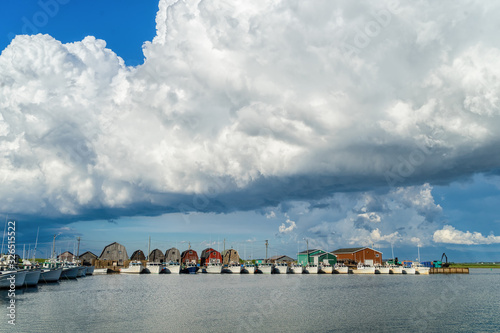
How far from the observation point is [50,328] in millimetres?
35062

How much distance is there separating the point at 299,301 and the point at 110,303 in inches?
1068

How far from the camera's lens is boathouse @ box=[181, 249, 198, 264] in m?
192

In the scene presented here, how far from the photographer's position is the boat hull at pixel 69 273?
110925 millimetres

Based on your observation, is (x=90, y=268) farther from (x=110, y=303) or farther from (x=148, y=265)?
(x=110, y=303)

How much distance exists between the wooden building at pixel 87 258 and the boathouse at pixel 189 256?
136 feet

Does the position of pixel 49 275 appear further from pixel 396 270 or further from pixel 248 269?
pixel 396 270

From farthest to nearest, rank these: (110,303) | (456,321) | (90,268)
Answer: (90,268) → (110,303) → (456,321)

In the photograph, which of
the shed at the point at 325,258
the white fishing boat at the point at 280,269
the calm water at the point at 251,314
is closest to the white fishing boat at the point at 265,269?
the white fishing boat at the point at 280,269

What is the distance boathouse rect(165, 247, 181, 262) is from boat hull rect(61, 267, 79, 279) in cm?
7623

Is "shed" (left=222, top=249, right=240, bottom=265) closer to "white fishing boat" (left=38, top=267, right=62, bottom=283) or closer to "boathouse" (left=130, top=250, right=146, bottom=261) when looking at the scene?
"boathouse" (left=130, top=250, right=146, bottom=261)

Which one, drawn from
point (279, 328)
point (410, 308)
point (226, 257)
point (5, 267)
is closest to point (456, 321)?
point (410, 308)

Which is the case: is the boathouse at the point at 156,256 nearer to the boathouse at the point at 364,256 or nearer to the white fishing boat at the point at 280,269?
the white fishing boat at the point at 280,269

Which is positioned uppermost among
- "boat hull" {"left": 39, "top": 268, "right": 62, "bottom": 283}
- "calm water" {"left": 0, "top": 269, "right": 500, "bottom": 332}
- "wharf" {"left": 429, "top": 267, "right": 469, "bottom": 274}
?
"boat hull" {"left": 39, "top": 268, "right": 62, "bottom": 283}

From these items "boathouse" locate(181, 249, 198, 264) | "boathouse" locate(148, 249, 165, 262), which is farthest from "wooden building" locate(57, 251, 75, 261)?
"boathouse" locate(181, 249, 198, 264)
